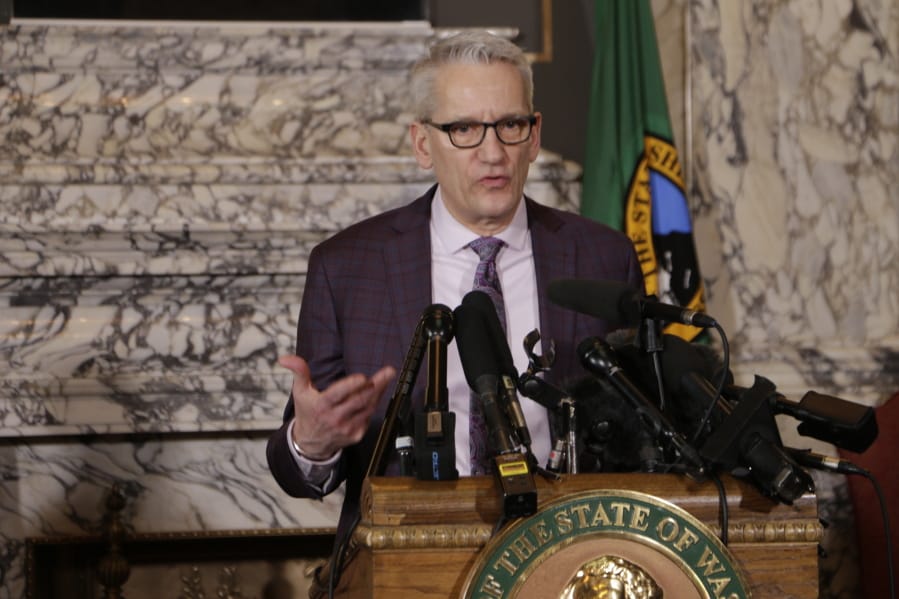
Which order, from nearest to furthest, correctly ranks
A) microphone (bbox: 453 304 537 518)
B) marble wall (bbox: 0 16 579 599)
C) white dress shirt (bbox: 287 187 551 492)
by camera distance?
microphone (bbox: 453 304 537 518)
white dress shirt (bbox: 287 187 551 492)
marble wall (bbox: 0 16 579 599)

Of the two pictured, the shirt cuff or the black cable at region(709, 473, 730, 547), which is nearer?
the black cable at region(709, 473, 730, 547)

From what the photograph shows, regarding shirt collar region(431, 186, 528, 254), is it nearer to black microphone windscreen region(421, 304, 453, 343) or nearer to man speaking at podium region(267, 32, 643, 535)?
man speaking at podium region(267, 32, 643, 535)

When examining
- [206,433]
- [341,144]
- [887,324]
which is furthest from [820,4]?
[206,433]

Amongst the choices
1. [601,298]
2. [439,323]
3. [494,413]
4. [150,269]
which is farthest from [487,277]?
[150,269]

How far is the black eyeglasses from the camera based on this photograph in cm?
255

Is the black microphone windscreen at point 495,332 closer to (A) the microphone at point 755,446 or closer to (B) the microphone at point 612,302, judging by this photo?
(B) the microphone at point 612,302

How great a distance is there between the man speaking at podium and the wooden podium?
714 millimetres

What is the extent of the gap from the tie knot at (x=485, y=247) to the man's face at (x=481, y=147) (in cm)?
5

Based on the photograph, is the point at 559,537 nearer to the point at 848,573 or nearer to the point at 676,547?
the point at 676,547

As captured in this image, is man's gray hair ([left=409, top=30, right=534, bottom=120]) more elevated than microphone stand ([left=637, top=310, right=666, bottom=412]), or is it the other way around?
man's gray hair ([left=409, top=30, right=534, bottom=120])

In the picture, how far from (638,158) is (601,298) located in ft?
6.83

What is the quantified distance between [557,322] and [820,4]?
2.02 m

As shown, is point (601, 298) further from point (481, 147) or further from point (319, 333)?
point (319, 333)

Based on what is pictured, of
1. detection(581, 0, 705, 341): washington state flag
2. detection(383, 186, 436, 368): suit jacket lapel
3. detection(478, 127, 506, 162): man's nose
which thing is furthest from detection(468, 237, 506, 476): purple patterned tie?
detection(581, 0, 705, 341): washington state flag
